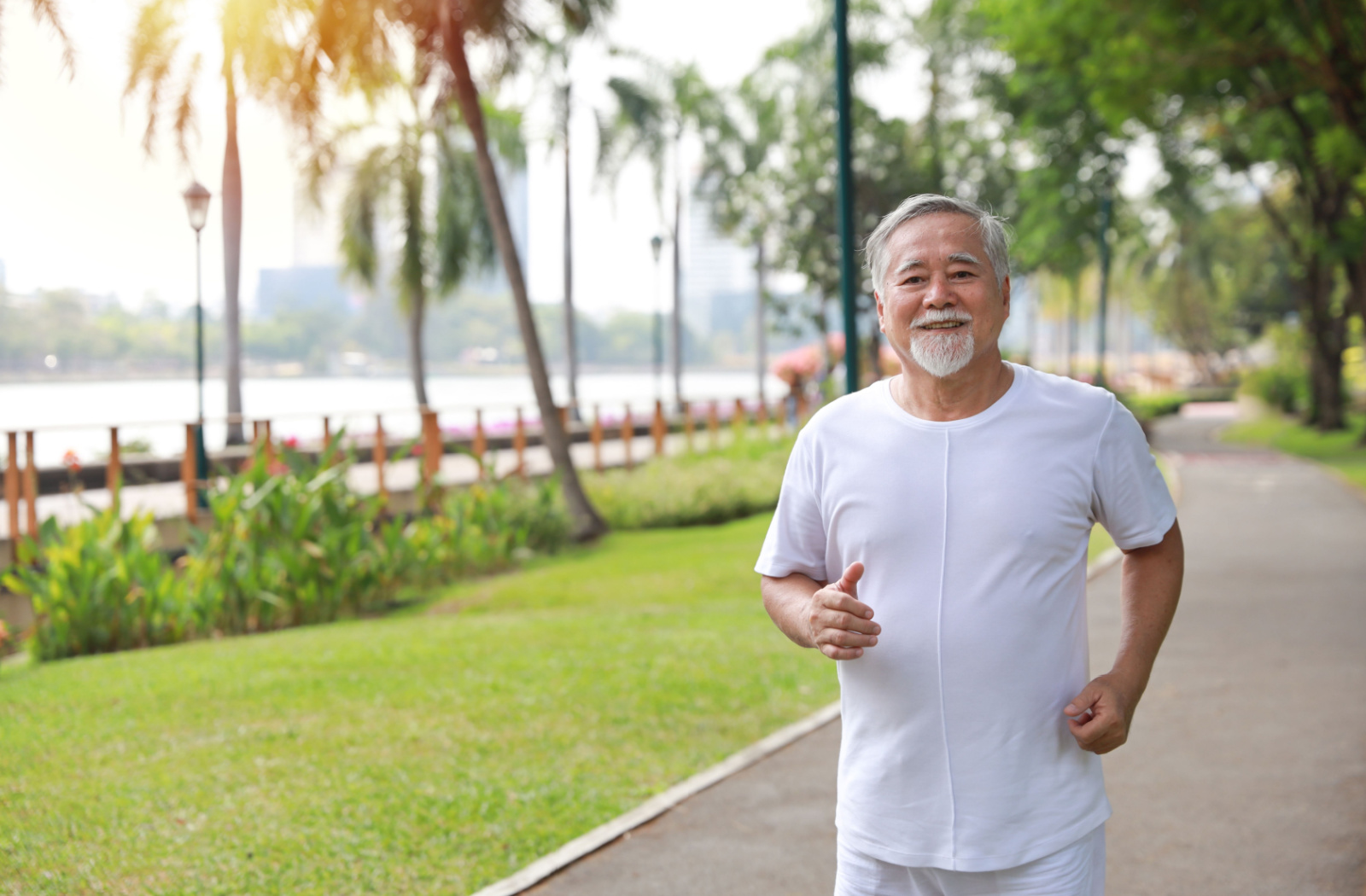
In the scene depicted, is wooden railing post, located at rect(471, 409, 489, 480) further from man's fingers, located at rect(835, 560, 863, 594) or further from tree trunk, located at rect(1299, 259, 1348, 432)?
tree trunk, located at rect(1299, 259, 1348, 432)

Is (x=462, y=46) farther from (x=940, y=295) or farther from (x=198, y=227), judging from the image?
(x=940, y=295)

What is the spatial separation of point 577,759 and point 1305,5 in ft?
36.3

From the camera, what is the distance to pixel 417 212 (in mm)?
34312

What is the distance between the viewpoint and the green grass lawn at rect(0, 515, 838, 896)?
4426mm

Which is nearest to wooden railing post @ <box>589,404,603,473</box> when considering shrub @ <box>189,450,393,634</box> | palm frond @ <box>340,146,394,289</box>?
shrub @ <box>189,450,393,634</box>

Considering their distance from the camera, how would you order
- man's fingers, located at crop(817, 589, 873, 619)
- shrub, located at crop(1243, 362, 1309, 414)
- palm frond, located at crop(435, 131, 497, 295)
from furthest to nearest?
shrub, located at crop(1243, 362, 1309, 414) < palm frond, located at crop(435, 131, 497, 295) < man's fingers, located at crop(817, 589, 873, 619)

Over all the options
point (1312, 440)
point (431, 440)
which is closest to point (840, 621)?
point (431, 440)

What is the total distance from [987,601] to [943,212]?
73cm

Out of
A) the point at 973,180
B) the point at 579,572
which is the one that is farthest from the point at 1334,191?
the point at 579,572

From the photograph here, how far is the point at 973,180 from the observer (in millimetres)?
32750

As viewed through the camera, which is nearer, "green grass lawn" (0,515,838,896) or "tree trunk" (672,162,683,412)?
"green grass lawn" (0,515,838,896)

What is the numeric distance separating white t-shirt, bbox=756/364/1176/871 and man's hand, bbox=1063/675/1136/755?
37mm

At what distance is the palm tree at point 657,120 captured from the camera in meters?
30.0

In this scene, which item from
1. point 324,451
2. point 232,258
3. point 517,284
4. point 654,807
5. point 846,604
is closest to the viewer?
point 846,604
